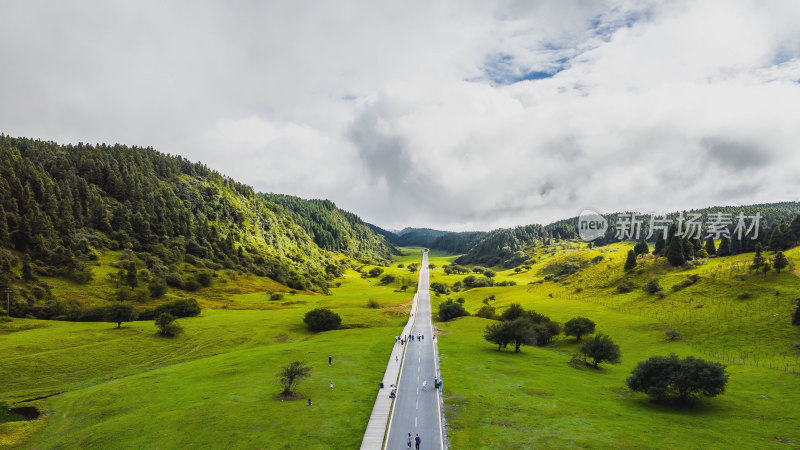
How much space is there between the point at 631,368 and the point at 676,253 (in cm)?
8705

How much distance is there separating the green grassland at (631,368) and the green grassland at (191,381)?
56.4 ft

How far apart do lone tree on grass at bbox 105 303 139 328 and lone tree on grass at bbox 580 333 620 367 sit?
4594 inches

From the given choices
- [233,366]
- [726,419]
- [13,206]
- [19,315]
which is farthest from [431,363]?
[13,206]

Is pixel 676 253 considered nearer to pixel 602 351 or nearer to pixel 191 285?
pixel 602 351

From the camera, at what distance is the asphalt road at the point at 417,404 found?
42409mm

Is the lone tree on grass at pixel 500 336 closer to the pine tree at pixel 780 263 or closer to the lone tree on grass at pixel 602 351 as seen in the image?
the lone tree on grass at pixel 602 351

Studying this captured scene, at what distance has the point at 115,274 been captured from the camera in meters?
143

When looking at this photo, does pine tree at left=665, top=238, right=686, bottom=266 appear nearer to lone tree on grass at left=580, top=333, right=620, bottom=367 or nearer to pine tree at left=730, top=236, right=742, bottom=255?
pine tree at left=730, top=236, right=742, bottom=255

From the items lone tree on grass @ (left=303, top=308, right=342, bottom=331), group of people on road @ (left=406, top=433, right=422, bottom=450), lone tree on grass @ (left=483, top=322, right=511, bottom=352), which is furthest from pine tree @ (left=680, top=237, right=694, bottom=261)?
group of people on road @ (left=406, top=433, right=422, bottom=450)

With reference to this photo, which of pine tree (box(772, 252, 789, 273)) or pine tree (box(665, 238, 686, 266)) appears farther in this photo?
pine tree (box(665, 238, 686, 266))

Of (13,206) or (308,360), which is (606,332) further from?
(13,206)

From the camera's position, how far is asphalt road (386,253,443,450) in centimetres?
4241

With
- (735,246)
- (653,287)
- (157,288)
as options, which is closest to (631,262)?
(653,287)

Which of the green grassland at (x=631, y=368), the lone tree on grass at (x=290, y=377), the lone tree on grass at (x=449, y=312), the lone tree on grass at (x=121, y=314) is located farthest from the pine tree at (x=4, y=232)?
the green grassland at (x=631, y=368)
